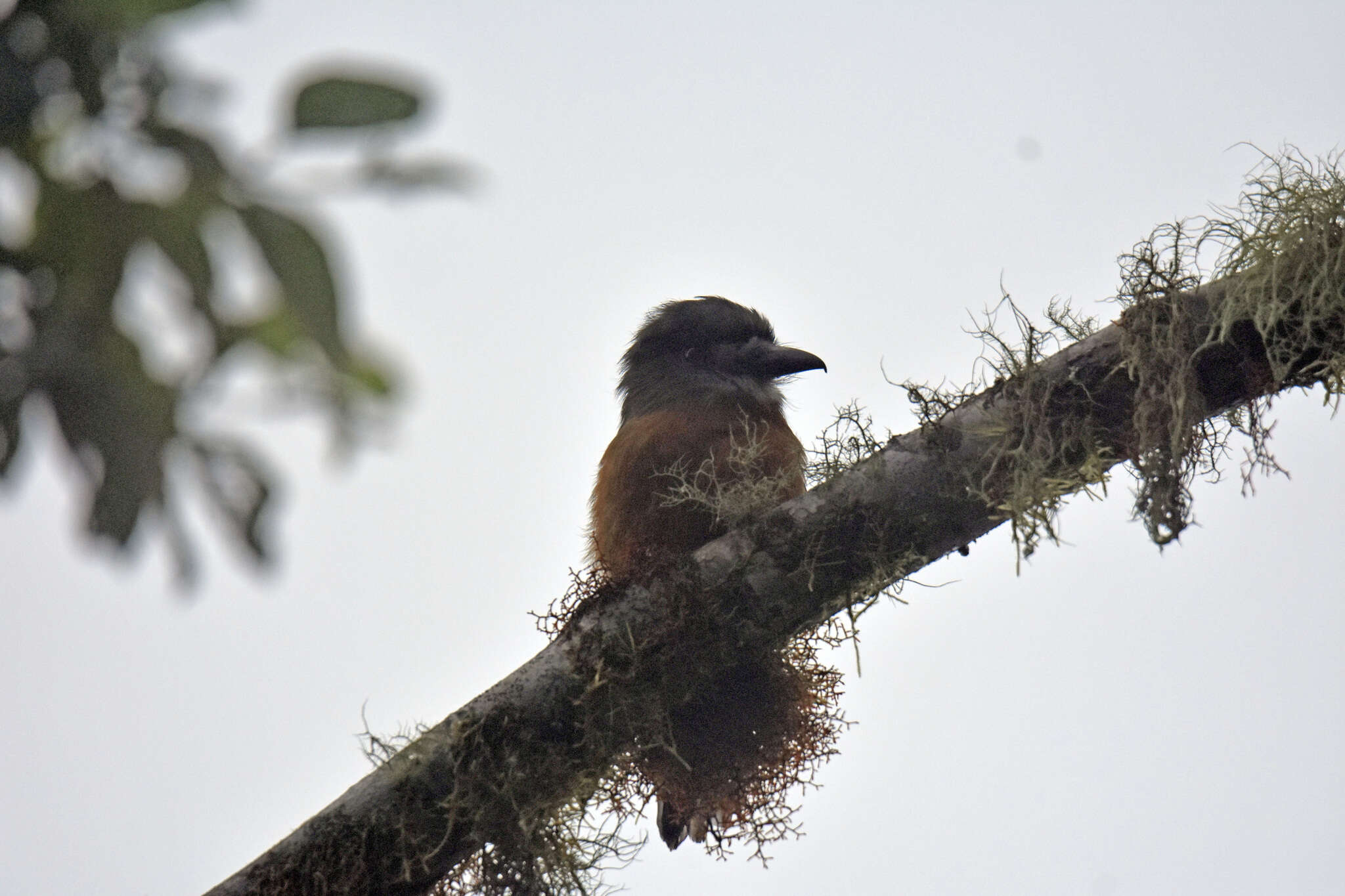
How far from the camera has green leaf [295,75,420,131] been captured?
2.97 feet

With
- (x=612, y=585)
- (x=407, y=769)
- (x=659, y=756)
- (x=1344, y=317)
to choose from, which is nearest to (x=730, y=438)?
(x=612, y=585)

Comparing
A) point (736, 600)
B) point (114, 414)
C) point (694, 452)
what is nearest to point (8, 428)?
point (114, 414)

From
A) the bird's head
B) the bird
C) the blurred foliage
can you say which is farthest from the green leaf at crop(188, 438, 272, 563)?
the bird's head

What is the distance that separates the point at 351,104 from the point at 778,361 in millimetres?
3776

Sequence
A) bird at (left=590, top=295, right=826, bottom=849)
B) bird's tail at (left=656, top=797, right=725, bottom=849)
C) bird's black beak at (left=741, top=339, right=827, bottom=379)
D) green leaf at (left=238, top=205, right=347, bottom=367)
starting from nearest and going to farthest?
green leaf at (left=238, top=205, right=347, bottom=367) → bird at (left=590, top=295, right=826, bottom=849) → bird's tail at (left=656, top=797, right=725, bottom=849) → bird's black beak at (left=741, top=339, right=827, bottom=379)

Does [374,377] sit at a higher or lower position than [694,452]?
lower

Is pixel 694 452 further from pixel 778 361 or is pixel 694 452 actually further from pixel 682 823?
pixel 682 823

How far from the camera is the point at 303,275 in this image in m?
0.90

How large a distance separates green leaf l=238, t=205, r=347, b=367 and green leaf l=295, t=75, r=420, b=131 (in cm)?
7

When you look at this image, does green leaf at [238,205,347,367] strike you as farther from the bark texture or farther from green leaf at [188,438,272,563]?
the bark texture

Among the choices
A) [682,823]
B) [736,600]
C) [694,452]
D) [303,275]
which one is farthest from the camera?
[694,452]

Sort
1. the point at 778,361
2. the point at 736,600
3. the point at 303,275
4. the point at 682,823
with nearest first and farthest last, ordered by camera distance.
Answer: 1. the point at 303,275
2. the point at 736,600
3. the point at 682,823
4. the point at 778,361

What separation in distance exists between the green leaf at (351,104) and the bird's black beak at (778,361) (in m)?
3.76

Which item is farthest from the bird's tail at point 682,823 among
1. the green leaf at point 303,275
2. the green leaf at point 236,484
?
the green leaf at point 303,275
